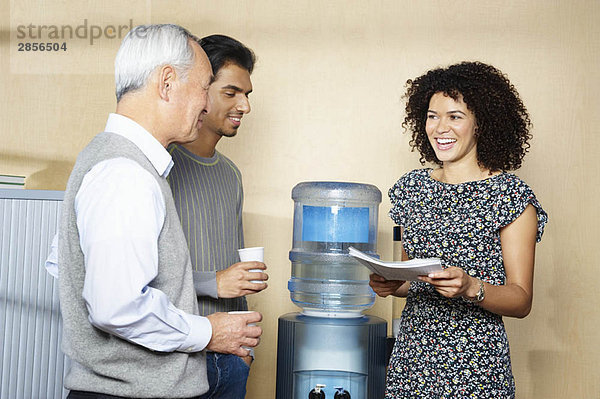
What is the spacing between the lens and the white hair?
4.52 feet

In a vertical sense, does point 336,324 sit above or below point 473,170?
below

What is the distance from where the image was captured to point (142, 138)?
133 centimetres

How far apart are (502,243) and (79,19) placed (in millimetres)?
2534

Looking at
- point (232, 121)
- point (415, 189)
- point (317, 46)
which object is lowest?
point (415, 189)

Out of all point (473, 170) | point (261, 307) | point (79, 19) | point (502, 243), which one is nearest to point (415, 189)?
point (473, 170)

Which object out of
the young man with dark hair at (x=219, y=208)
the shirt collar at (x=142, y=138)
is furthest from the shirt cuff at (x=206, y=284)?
the shirt collar at (x=142, y=138)

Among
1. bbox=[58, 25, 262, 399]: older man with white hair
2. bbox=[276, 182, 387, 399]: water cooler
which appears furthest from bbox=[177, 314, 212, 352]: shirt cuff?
bbox=[276, 182, 387, 399]: water cooler

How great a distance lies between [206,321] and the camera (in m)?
1.31

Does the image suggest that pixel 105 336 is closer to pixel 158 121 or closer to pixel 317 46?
pixel 158 121

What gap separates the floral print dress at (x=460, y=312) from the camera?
1.86 m

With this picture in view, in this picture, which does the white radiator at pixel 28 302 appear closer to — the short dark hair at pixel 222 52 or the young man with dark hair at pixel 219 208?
the young man with dark hair at pixel 219 208

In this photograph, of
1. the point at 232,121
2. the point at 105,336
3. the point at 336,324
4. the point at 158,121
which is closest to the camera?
the point at 105,336

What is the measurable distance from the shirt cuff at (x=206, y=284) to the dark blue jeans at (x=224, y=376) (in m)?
0.17

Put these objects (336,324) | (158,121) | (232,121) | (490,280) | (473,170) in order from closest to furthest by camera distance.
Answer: (158,121) < (490,280) < (473,170) < (232,121) < (336,324)
